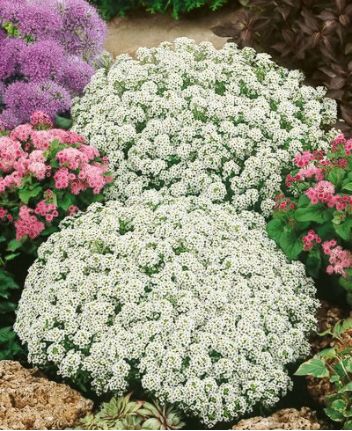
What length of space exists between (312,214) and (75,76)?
2230mm

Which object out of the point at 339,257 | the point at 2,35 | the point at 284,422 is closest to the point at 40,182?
the point at 2,35

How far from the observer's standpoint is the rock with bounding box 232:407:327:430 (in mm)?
3414

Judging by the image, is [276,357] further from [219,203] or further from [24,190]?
[24,190]

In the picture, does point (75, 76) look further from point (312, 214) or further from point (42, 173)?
point (312, 214)

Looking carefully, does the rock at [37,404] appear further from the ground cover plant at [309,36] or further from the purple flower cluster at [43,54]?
Answer: the ground cover plant at [309,36]

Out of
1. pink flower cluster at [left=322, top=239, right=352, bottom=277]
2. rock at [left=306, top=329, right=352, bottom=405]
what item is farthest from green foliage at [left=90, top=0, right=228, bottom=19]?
rock at [left=306, top=329, right=352, bottom=405]

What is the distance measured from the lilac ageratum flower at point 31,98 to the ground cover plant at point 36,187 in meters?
0.46

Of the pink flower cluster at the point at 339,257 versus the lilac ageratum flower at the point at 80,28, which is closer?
the pink flower cluster at the point at 339,257

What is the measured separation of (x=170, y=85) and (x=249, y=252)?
1.40m

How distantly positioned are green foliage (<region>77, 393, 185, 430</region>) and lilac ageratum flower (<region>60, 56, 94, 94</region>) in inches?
103

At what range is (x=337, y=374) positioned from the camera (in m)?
3.57

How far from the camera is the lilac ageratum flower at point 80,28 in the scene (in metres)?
5.61

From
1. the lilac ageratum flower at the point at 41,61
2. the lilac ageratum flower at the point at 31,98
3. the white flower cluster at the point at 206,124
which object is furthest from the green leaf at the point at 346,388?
the lilac ageratum flower at the point at 41,61

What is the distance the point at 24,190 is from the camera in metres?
4.41
